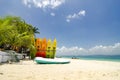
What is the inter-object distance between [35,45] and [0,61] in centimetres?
1780

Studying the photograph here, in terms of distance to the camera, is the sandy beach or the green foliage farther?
the green foliage

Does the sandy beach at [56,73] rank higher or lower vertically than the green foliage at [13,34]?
lower

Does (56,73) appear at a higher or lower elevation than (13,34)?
lower

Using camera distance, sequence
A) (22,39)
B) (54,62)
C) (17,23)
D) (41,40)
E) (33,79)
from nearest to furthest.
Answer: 1. (33,79)
2. (54,62)
3. (22,39)
4. (17,23)
5. (41,40)

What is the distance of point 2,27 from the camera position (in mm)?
21750

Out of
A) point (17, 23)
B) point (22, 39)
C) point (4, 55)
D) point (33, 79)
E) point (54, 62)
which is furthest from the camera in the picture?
point (17, 23)

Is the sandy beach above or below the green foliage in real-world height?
below

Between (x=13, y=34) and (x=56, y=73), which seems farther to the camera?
(x=13, y=34)

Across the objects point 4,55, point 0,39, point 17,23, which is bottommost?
point 4,55

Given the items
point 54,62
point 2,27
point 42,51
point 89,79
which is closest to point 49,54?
point 42,51

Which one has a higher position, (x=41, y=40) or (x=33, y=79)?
(x=41, y=40)

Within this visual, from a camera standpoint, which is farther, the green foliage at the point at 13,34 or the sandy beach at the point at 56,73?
the green foliage at the point at 13,34

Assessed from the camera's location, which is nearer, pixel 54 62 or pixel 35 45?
pixel 54 62

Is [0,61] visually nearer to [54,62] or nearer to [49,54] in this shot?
[54,62]
